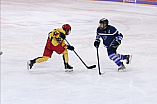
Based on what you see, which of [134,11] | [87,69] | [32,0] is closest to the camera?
[87,69]

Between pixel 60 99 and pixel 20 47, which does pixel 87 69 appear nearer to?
pixel 60 99

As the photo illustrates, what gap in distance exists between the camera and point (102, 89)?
5.81m

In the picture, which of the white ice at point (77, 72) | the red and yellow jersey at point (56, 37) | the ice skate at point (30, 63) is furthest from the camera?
the ice skate at point (30, 63)

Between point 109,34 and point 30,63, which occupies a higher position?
point 109,34

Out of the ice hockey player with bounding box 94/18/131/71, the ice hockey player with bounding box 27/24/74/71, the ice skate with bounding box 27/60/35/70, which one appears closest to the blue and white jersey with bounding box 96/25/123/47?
the ice hockey player with bounding box 94/18/131/71

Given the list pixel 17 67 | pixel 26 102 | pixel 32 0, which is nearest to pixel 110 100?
pixel 26 102

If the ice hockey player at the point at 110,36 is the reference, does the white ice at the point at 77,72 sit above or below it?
below

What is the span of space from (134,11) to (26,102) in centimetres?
1384

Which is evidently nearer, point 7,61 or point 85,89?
point 85,89

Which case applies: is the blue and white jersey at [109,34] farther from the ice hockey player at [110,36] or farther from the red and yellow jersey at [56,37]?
the red and yellow jersey at [56,37]

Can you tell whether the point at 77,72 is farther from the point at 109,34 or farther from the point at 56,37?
the point at 109,34

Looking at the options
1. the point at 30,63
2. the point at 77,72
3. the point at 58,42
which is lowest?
the point at 77,72

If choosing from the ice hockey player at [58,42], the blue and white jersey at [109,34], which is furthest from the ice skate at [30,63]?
the blue and white jersey at [109,34]

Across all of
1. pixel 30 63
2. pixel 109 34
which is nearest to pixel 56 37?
pixel 30 63
